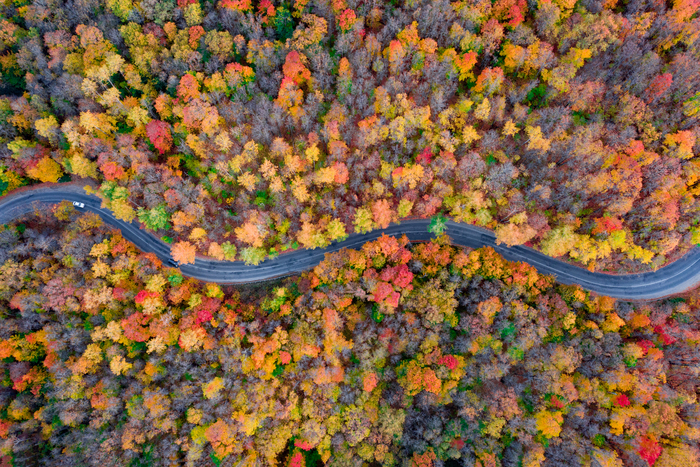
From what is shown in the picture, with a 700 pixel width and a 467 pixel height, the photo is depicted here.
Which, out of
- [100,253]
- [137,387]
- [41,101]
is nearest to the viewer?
[137,387]

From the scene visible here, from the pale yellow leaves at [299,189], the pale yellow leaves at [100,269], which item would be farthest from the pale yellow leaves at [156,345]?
the pale yellow leaves at [299,189]

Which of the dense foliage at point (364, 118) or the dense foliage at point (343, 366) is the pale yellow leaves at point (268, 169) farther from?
the dense foliage at point (343, 366)

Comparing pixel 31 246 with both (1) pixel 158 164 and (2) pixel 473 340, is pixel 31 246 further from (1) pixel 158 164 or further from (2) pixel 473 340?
(2) pixel 473 340

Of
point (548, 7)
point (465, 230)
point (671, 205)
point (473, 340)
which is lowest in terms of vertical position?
point (473, 340)

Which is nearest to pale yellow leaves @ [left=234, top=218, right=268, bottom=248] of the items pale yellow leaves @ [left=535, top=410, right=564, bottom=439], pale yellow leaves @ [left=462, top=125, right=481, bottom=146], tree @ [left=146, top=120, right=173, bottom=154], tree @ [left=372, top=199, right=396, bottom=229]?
tree @ [left=372, top=199, right=396, bottom=229]

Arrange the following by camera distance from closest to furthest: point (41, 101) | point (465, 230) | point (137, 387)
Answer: point (137, 387)
point (41, 101)
point (465, 230)

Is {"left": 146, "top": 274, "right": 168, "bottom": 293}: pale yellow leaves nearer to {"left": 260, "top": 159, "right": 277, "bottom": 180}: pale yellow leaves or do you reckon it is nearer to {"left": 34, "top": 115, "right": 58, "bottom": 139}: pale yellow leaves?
{"left": 260, "top": 159, "right": 277, "bottom": 180}: pale yellow leaves

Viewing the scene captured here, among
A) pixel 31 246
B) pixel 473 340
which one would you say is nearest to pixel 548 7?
pixel 473 340

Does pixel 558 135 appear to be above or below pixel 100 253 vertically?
above
